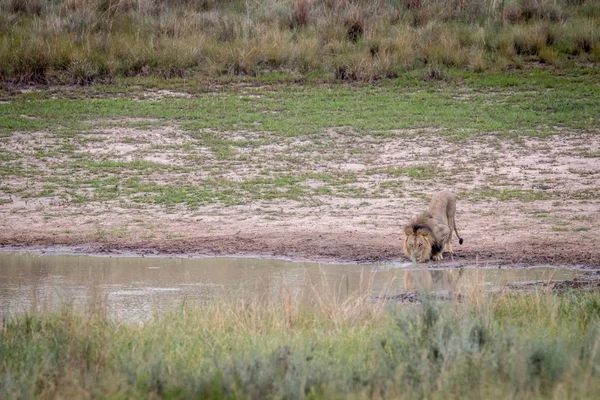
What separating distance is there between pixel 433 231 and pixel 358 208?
2.46 m

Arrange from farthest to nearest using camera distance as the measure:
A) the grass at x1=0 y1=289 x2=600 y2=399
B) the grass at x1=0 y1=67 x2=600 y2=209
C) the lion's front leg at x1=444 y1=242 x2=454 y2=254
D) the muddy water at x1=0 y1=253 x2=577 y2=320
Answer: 1. the grass at x1=0 y1=67 x2=600 y2=209
2. the lion's front leg at x1=444 y1=242 x2=454 y2=254
3. the muddy water at x1=0 y1=253 x2=577 y2=320
4. the grass at x1=0 y1=289 x2=600 y2=399

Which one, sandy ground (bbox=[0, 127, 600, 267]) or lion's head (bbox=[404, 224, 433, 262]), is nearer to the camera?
lion's head (bbox=[404, 224, 433, 262])

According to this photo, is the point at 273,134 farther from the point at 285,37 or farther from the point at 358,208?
the point at 285,37

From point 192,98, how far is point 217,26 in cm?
393

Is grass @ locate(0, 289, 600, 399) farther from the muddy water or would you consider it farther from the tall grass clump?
the tall grass clump

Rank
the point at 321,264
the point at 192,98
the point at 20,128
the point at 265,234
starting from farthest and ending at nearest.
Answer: the point at 192,98, the point at 20,128, the point at 265,234, the point at 321,264

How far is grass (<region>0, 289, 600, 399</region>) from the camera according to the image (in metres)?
5.50

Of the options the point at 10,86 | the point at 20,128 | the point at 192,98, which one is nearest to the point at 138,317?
the point at 20,128

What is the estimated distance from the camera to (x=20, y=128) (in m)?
16.7

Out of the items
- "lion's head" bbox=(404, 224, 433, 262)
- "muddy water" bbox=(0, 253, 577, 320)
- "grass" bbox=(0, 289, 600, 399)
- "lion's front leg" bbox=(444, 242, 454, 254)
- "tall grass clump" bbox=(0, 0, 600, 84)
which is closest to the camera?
"grass" bbox=(0, 289, 600, 399)

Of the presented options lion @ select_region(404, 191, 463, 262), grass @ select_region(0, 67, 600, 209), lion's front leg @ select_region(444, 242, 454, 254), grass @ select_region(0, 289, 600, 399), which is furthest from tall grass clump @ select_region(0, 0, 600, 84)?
grass @ select_region(0, 289, 600, 399)

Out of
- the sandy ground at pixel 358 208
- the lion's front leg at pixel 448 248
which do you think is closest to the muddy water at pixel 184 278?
the sandy ground at pixel 358 208

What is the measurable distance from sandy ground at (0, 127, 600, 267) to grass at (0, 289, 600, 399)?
4038 mm

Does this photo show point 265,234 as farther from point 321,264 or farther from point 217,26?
point 217,26
